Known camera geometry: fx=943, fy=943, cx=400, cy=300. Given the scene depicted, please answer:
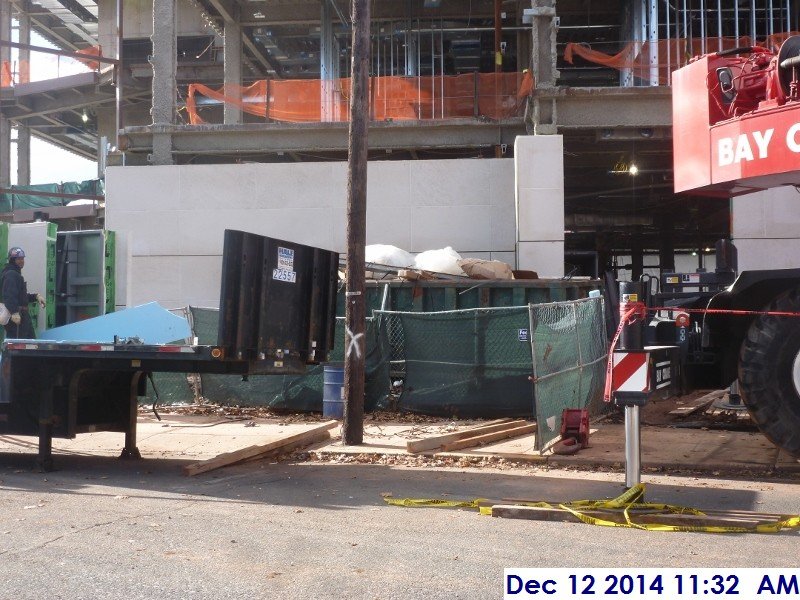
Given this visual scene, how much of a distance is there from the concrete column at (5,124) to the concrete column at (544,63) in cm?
1957

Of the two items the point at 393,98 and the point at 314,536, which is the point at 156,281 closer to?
the point at 393,98

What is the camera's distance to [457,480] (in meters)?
9.31

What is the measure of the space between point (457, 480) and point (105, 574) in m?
4.37

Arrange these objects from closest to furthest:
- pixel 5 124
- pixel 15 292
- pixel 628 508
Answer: pixel 628 508
pixel 15 292
pixel 5 124

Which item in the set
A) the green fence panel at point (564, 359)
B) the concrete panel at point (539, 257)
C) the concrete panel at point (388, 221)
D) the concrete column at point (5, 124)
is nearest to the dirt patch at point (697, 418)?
the green fence panel at point (564, 359)

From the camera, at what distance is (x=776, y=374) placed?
8547mm

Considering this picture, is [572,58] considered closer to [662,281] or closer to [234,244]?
[662,281]

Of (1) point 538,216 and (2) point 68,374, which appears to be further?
(1) point 538,216

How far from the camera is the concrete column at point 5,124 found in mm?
31516

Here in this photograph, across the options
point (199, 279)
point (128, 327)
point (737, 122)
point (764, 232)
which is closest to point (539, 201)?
point (764, 232)

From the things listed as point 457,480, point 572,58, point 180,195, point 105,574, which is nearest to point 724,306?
point 457,480

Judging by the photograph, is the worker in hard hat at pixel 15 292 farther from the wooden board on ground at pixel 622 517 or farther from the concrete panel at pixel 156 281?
the wooden board on ground at pixel 622 517

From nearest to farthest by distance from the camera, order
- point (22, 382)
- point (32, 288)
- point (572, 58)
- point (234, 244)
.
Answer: point (234, 244)
point (22, 382)
point (32, 288)
point (572, 58)

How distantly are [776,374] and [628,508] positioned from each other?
92.0 inches
